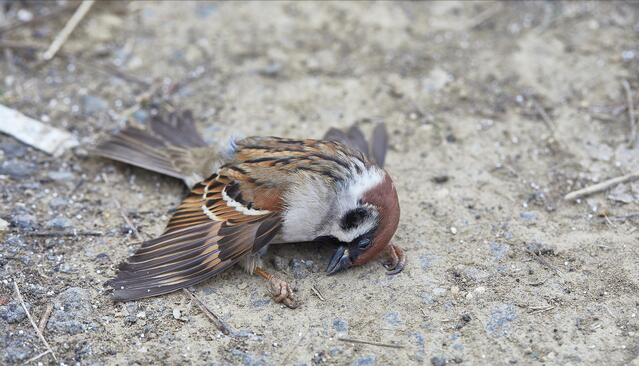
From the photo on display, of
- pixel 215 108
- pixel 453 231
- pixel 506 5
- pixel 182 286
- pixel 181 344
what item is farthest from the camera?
pixel 506 5

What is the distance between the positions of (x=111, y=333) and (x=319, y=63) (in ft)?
10.2

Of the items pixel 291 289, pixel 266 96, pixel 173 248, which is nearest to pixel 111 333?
pixel 173 248

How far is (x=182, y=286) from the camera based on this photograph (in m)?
4.39

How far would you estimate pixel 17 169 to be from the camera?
5.28m

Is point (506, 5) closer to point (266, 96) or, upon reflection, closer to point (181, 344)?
point (266, 96)

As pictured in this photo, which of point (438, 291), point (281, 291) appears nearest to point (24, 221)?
point (281, 291)

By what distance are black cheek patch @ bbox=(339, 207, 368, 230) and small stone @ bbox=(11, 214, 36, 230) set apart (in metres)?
1.93

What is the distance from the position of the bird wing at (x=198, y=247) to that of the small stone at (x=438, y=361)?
1.18 m

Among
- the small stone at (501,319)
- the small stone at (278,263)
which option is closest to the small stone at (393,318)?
the small stone at (501,319)

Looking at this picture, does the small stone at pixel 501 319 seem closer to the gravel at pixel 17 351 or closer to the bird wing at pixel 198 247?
the bird wing at pixel 198 247

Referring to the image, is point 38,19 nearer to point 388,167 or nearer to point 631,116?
point 388,167

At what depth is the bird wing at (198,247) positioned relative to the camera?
4.41 m

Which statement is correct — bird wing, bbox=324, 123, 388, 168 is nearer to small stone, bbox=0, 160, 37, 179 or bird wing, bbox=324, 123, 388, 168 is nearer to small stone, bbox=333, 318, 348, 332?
small stone, bbox=333, 318, 348, 332

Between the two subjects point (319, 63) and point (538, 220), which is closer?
point (538, 220)
